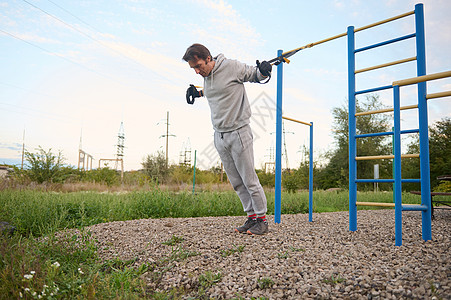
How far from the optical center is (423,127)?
2.75 meters

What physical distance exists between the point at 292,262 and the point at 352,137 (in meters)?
1.71

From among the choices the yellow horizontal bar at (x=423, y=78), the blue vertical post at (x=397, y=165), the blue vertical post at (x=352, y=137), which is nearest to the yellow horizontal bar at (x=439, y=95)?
the yellow horizontal bar at (x=423, y=78)

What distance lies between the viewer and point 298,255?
91.7 inches

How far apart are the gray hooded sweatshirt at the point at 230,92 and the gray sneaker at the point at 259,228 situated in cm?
101

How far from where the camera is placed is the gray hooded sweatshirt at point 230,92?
9.93ft

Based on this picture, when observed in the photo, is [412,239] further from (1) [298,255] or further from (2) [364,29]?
(2) [364,29]

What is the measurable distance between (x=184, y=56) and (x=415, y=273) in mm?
2638

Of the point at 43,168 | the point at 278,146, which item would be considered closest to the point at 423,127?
the point at 278,146

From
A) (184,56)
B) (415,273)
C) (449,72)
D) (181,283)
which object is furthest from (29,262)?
(449,72)

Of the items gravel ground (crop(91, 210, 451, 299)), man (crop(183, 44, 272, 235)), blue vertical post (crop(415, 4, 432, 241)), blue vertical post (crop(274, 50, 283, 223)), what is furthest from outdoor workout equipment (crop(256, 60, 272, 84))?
gravel ground (crop(91, 210, 451, 299))

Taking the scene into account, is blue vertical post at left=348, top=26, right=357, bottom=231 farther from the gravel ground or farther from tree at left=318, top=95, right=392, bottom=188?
tree at left=318, top=95, right=392, bottom=188

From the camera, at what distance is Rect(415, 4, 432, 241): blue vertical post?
8.42ft

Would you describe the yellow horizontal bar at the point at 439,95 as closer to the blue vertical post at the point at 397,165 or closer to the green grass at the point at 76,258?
the blue vertical post at the point at 397,165

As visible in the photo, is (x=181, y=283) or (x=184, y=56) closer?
(x=181, y=283)
